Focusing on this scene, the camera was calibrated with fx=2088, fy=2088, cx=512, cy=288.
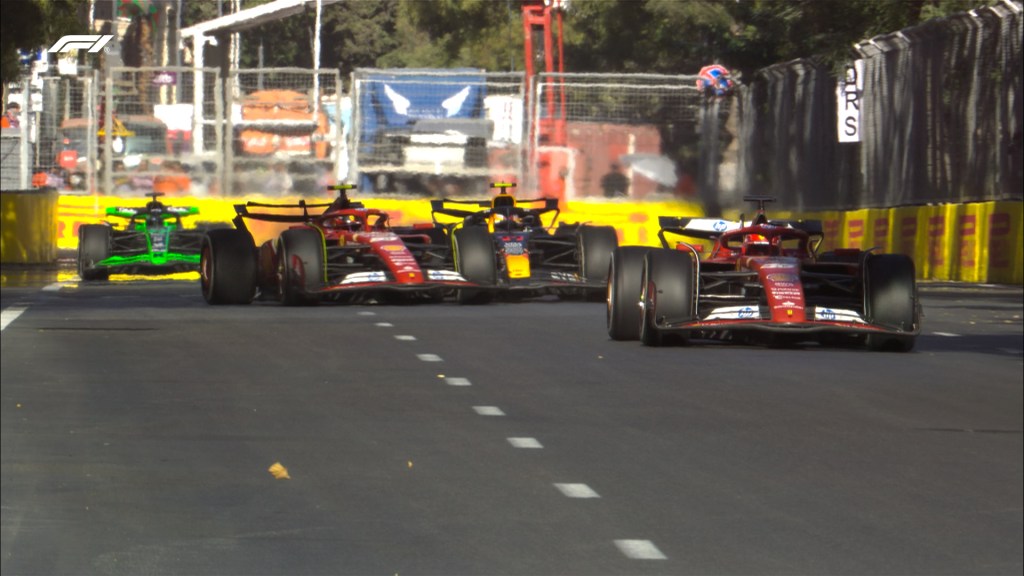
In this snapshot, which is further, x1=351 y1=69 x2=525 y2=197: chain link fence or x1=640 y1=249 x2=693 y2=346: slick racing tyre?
x1=640 y1=249 x2=693 y2=346: slick racing tyre

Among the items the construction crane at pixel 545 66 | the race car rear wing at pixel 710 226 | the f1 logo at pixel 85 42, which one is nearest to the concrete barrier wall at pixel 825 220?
the race car rear wing at pixel 710 226

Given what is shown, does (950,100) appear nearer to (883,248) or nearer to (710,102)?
(710,102)

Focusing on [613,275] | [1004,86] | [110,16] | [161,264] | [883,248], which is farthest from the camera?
[161,264]

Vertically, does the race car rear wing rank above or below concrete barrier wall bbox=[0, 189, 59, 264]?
above

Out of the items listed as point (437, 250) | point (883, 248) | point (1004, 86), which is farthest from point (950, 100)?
point (437, 250)

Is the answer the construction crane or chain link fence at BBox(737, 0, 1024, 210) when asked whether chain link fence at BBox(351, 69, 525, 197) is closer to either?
the construction crane

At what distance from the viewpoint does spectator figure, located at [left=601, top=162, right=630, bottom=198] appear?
18.9 ft

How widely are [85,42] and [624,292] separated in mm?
6170

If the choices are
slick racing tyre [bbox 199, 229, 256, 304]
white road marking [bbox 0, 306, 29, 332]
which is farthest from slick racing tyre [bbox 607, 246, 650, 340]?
white road marking [bbox 0, 306, 29, 332]

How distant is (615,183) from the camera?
19.5 feet

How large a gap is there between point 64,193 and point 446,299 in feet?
93.0

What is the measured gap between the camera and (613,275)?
9.87m

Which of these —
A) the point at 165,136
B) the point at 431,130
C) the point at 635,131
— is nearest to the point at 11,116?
the point at 165,136

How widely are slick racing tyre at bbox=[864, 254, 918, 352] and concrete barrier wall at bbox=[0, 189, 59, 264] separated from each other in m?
2.46
